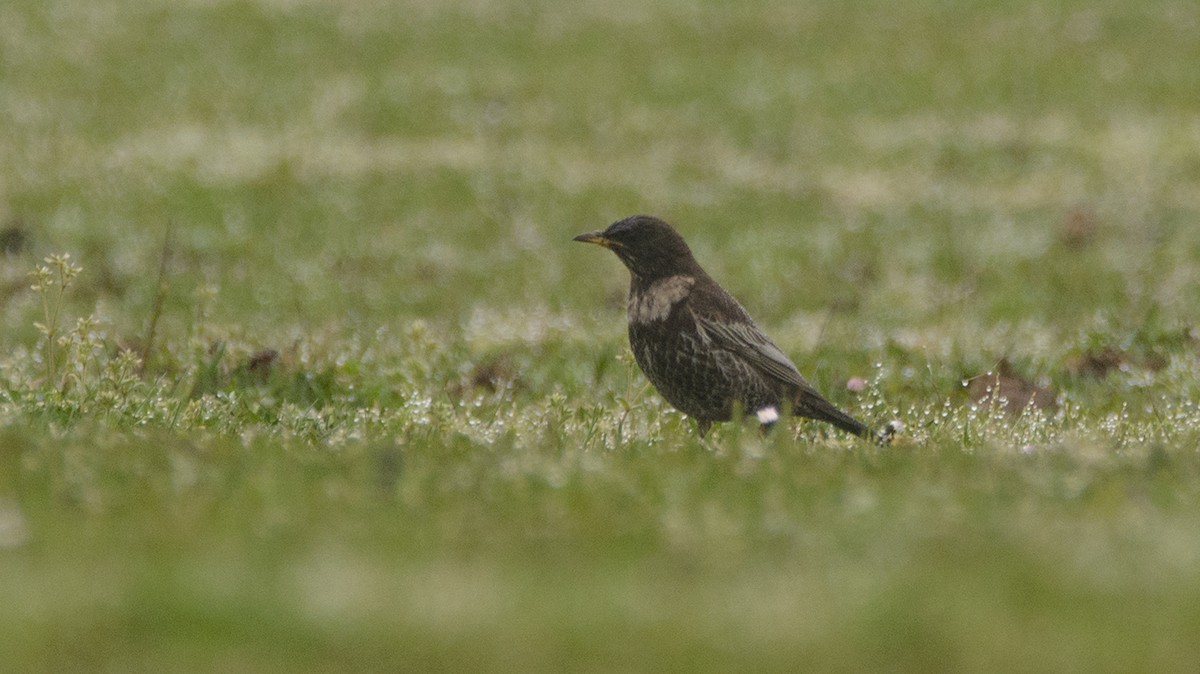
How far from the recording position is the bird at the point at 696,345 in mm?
8211

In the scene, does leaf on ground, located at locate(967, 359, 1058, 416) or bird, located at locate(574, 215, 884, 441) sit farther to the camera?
leaf on ground, located at locate(967, 359, 1058, 416)

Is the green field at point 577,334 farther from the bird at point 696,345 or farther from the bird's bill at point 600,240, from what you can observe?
the bird's bill at point 600,240

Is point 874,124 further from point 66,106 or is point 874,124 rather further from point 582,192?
point 66,106

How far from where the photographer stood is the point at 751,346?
844 cm

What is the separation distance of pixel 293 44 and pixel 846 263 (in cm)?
1415

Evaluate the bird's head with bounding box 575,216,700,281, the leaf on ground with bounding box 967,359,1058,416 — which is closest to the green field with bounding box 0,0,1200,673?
the leaf on ground with bounding box 967,359,1058,416

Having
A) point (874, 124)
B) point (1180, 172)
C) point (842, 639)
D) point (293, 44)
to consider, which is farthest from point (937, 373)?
point (293, 44)

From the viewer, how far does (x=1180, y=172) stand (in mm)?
21734

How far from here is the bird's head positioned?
28.4 ft

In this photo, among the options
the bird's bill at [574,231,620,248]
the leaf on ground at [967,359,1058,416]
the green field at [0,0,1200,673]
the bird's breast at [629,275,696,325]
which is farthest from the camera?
the leaf on ground at [967,359,1058,416]

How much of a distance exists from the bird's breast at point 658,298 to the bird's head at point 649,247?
0.08m

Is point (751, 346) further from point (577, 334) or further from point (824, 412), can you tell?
point (577, 334)

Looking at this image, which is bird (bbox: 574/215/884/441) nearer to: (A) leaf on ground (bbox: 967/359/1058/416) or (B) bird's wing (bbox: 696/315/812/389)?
(B) bird's wing (bbox: 696/315/812/389)

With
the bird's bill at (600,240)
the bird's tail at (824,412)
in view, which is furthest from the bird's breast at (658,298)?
the bird's tail at (824,412)
